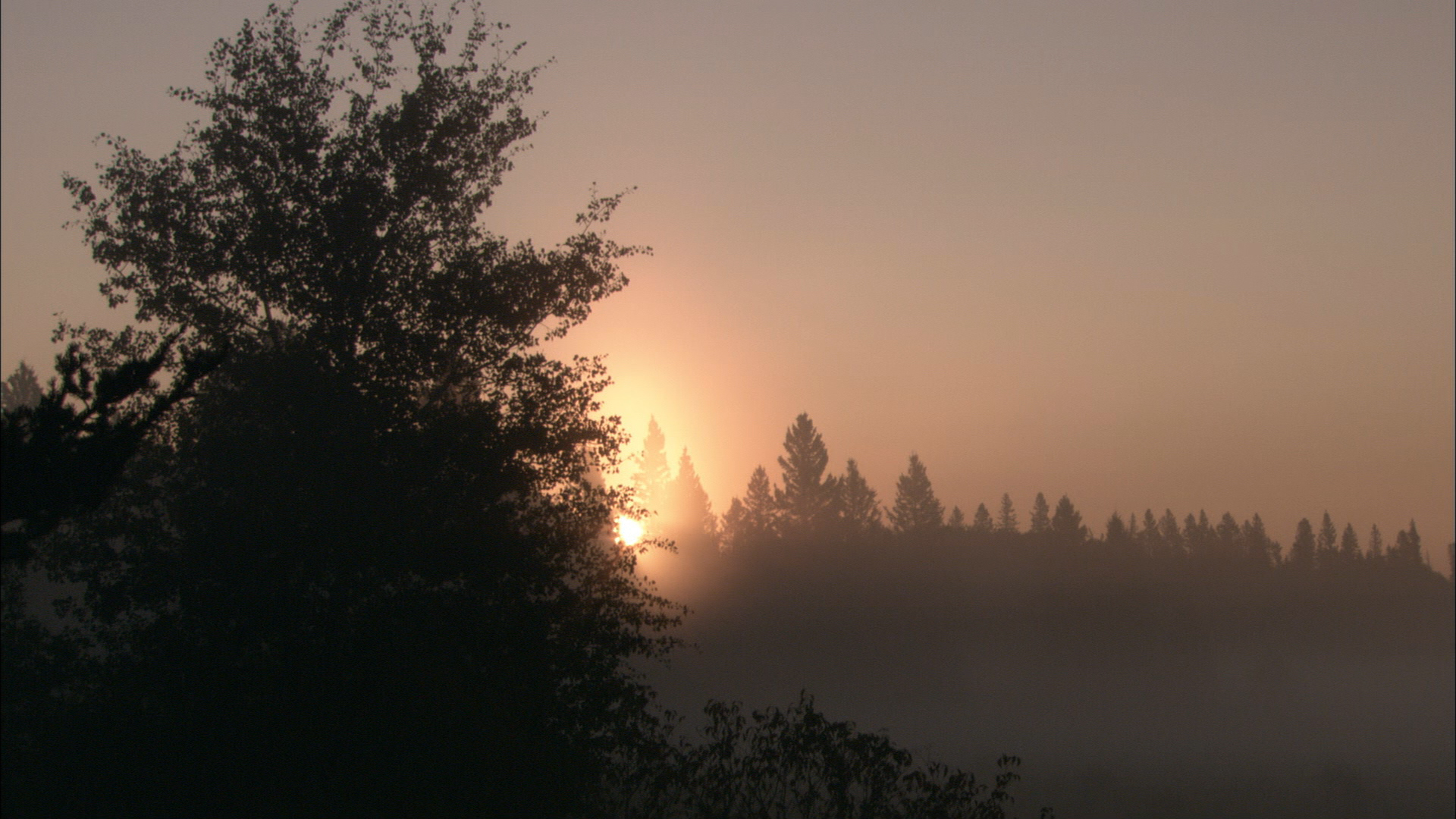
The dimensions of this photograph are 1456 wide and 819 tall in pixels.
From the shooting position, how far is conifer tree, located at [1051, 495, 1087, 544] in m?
185

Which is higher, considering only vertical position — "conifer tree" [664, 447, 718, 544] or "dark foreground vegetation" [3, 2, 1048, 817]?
"conifer tree" [664, 447, 718, 544]

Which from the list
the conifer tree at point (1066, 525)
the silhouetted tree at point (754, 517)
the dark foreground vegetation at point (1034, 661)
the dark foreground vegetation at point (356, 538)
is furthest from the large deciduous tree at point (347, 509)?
the conifer tree at point (1066, 525)

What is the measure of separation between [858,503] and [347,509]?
470 ft

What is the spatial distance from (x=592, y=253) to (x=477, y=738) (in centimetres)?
1031

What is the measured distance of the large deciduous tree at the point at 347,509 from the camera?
1708cm

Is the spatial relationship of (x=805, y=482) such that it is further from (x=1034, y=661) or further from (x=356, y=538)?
(x=356, y=538)

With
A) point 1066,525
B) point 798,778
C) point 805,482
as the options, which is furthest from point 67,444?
point 1066,525

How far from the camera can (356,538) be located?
19562 mm

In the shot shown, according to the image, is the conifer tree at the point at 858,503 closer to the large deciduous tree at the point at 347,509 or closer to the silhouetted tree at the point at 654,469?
the silhouetted tree at the point at 654,469

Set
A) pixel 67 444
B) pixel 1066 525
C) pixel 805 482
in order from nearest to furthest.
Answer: pixel 67 444
pixel 805 482
pixel 1066 525

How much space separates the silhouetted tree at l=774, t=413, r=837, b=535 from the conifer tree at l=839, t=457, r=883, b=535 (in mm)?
7203

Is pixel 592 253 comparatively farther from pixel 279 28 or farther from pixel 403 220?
pixel 279 28

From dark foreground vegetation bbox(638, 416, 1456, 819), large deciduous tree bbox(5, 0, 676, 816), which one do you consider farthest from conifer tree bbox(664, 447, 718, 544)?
large deciduous tree bbox(5, 0, 676, 816)

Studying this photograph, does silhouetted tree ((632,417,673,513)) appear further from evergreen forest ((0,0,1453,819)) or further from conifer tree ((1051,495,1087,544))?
evergreen forest ((0,0,1453,819))
